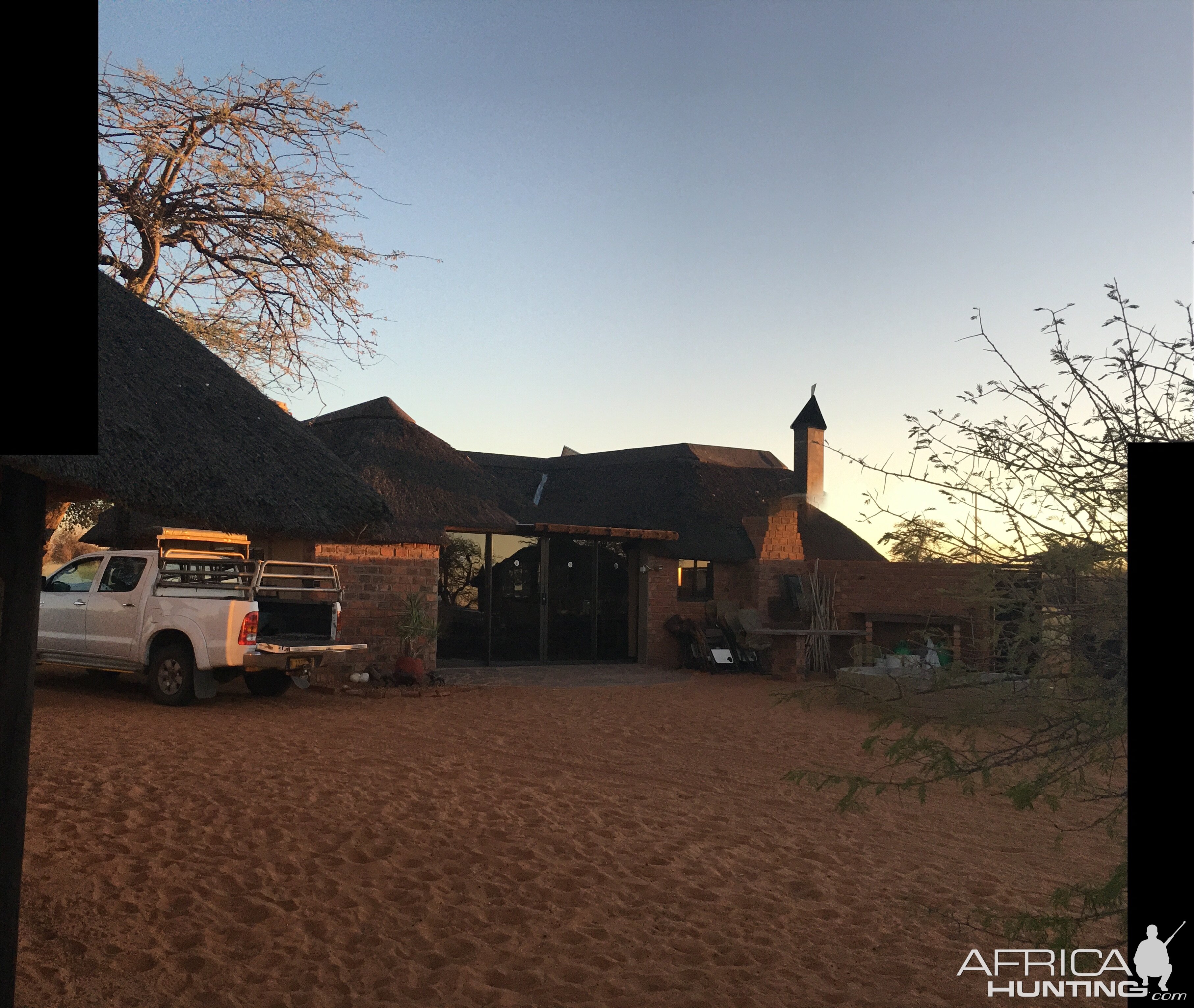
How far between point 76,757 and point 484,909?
479 cm

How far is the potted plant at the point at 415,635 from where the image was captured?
14.0 meters

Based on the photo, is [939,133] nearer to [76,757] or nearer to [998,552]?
[998,552]

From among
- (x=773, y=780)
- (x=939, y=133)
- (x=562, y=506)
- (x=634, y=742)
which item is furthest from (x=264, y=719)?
(x=562, y=506)

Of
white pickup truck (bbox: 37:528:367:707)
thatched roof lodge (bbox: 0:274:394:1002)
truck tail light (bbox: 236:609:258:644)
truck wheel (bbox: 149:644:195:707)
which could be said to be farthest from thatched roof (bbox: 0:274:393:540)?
truck wheel (bbox: 149:644:195:707)

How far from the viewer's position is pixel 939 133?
16.9ft

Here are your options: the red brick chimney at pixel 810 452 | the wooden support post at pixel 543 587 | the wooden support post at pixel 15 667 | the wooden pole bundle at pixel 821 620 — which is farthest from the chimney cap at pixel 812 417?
the wooden support post at pixel 15 667

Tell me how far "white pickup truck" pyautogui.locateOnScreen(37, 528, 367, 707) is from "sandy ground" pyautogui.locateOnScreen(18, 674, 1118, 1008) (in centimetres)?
107

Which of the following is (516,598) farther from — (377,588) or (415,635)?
(377,588)

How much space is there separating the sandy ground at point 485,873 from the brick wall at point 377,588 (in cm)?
412

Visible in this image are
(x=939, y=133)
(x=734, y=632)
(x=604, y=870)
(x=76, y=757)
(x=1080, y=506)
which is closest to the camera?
(x=1080, y=506)

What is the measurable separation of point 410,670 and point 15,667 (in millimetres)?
10616

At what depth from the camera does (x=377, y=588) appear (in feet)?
47.2

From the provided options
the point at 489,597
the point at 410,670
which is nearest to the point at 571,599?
the point at 489,597

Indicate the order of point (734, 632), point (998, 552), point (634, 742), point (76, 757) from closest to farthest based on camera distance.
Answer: point (998, 552), point (76, 757), point (634, 742), point (734, 632)
